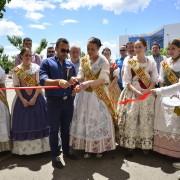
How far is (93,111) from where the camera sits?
16.7 ft

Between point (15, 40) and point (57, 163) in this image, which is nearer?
point (57, 163)

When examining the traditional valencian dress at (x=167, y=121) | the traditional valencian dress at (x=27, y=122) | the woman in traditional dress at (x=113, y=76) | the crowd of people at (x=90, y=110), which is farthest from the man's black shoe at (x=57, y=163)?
the woman in traditional dress at (x=113, y=76)

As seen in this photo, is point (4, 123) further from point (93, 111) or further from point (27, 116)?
point (93, 111)

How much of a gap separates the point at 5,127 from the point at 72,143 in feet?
3.87

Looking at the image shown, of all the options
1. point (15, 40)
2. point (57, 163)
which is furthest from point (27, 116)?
point (15, 40)

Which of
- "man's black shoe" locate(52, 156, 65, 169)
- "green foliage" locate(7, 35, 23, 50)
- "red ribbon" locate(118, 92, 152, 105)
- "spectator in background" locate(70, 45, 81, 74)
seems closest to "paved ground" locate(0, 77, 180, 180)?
"man's black shoe" locate(52, 156, 65, 169)

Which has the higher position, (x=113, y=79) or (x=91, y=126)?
(x=113, y=79)

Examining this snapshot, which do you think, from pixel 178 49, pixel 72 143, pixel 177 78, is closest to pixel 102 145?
pixel 72 143

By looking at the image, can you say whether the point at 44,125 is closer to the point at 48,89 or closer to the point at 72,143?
the point at 72,143

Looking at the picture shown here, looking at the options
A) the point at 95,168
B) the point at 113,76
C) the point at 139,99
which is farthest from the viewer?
the point at 113,76

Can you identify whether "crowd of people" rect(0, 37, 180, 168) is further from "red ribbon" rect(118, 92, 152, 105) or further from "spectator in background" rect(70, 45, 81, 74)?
"spectator in background" rect(70, 45, 81, 74)

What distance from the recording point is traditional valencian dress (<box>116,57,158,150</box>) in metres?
5.27

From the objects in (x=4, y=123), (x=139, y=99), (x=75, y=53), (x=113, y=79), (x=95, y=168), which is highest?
(x=75, y=53)

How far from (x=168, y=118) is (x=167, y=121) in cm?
5
